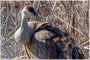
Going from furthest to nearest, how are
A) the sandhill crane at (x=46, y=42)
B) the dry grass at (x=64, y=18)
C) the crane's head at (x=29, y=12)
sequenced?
the dry grass at (x=64, y=18) → the crane's head at (x=29, y=12) → the sandhill crane at (x=46, y=42)

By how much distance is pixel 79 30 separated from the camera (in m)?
5.86

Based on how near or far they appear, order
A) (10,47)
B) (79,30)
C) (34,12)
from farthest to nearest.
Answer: (10,47), (79,30), (34,12)

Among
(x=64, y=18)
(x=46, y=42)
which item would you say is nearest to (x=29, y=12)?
(x=46, y=42)

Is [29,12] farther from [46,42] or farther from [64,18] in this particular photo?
[64,18]

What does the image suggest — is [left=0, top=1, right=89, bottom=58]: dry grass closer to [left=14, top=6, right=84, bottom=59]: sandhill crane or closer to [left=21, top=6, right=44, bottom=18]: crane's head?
[left=21, top=6, right=44, bottom=18]: crane's head

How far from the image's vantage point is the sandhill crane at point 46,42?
5.09 metres

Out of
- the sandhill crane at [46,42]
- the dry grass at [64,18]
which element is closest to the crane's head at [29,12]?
the sandhill crane at [46,42]

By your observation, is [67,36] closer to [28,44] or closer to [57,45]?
[57,45]

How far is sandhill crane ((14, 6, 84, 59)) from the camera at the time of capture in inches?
201

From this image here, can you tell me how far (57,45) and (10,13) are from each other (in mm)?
1614

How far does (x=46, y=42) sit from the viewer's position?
5.19m

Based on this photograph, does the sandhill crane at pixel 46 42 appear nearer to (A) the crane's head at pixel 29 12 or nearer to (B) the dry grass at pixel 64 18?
(A) the crane's head at pixel 29 12

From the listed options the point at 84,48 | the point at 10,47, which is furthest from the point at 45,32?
the point at 10,47

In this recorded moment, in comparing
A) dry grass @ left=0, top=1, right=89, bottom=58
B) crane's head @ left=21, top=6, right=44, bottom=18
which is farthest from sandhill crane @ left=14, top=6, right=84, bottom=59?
dry grass @ left=0, top=1, right=89, bottom=58
